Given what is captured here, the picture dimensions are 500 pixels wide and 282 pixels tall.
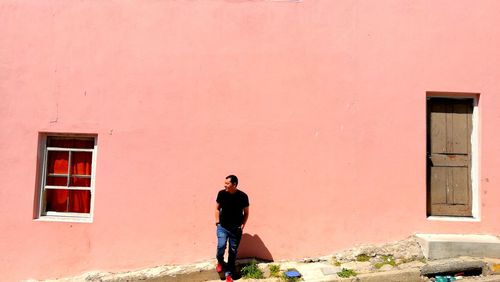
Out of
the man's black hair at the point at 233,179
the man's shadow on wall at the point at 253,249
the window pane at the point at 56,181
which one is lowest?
the man's shadow on wall at the point at 253,249

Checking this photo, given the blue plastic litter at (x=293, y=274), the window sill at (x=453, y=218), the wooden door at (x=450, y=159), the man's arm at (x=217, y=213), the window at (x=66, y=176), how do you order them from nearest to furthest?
1. the blue plastic litter at (x=293, y=274)
2. the man's arm at (x=217, y=213)
3. the window sill at (x=453, y=218)
4. the wooden door at (x=450, y=159)
5. the window at (x=66, y=176)

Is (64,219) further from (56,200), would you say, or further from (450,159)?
(450,159)

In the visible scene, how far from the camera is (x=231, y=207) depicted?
5.26 meters

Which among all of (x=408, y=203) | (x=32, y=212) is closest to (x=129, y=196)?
(x=32, y=212)

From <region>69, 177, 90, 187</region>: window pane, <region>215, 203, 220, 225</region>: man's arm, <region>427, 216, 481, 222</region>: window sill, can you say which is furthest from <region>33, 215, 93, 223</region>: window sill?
<region>427, 216, 481, 222</region>: window sill

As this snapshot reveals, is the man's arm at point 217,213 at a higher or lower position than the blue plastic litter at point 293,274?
higher

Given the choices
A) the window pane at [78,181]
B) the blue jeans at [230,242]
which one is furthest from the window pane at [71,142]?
the blue jeans at [230,242]

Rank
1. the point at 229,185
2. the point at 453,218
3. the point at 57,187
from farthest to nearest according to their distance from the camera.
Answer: the point at 57,187, the point at 453,218, the point at 229,185

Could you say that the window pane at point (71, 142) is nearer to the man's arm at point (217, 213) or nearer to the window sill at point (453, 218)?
the man's arm at point (217, 213)

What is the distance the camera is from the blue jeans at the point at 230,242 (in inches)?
206

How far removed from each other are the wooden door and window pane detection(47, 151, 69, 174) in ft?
A: 17.9

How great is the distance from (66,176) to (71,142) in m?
0.52

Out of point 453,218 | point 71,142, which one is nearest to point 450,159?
point 453,218

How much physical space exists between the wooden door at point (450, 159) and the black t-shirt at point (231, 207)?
2795mm
